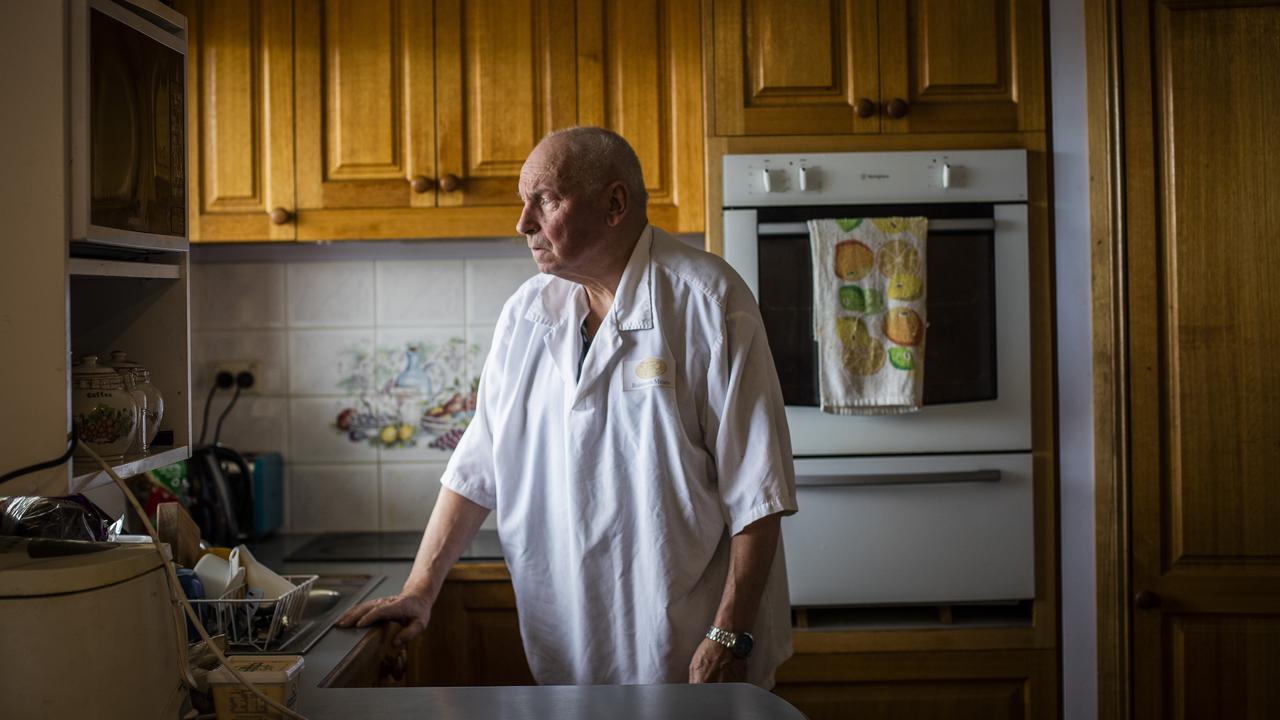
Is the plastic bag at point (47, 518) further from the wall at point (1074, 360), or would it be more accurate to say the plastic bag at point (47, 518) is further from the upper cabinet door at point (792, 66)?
the wall at point (1074, 360)

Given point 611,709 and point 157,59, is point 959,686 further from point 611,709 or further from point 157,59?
point 157,59

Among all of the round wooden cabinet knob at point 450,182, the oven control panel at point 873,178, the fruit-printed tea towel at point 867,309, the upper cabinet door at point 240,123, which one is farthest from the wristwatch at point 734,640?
the upper cabinet door at point 240,123

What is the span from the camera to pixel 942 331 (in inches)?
77.4

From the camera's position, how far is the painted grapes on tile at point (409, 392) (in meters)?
2.43

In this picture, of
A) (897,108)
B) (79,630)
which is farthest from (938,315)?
(79,630)

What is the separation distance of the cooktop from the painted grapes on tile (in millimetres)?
224

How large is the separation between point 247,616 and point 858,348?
3.79 ft

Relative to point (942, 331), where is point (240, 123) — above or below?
above

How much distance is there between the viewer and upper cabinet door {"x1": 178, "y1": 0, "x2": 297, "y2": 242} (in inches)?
83.3

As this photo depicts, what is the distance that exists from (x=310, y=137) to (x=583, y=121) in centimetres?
56

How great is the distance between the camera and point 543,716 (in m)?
1.00

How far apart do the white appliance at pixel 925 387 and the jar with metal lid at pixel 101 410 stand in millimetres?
1181

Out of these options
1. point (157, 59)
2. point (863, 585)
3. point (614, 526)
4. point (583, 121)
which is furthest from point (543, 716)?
point (583, 121)

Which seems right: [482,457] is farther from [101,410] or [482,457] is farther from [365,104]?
[365,104]
